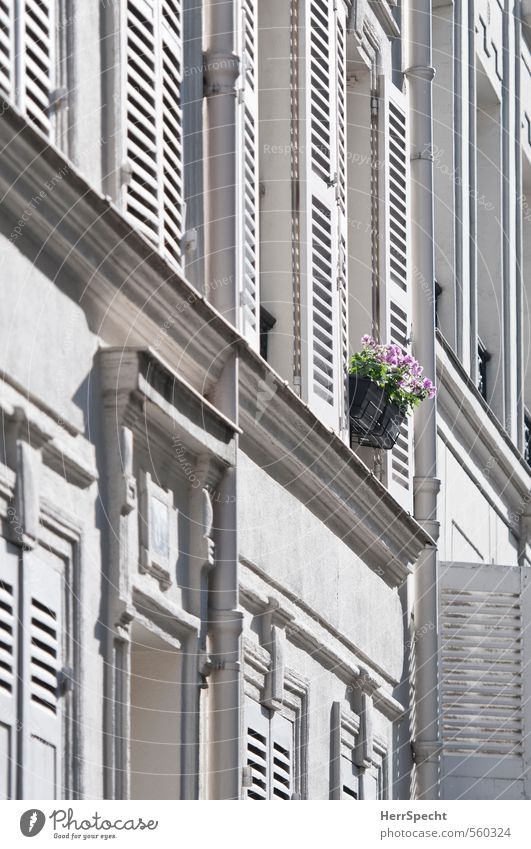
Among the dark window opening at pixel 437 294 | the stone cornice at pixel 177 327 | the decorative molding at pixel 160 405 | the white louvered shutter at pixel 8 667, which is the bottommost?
the white louvered shutter at pixel 8 667

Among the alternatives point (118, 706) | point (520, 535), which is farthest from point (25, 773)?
point (520, 535)

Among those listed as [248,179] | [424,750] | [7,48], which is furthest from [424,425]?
[7,48]

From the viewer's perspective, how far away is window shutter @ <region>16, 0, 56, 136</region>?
11.3m

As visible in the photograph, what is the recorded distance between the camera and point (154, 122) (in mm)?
13133

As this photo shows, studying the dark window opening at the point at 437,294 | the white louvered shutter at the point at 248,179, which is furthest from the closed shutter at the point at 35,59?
the dark window opening at the point at 437,294

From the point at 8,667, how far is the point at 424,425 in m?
8.45

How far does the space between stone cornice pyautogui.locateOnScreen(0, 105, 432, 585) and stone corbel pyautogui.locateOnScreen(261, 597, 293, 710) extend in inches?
35.3

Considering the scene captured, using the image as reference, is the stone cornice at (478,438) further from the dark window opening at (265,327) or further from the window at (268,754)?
the window at (268,754)

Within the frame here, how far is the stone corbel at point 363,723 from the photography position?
1617 cm

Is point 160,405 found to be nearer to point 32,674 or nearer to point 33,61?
point 33,61

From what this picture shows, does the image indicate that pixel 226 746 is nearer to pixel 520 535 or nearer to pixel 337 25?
pixel 337 25

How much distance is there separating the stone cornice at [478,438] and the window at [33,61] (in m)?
8.21

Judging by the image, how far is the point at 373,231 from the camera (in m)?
18.2
